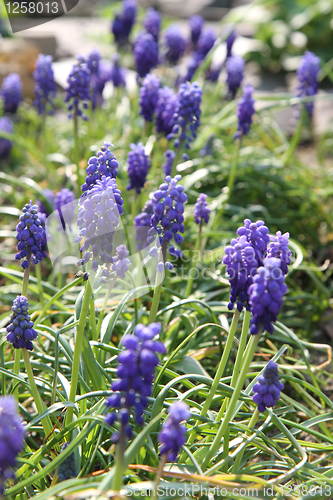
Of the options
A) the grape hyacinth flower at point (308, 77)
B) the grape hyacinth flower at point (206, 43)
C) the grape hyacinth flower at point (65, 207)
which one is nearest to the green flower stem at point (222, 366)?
the grape hyacinth flower at point (65, 207)

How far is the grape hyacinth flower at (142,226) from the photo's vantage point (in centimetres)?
391

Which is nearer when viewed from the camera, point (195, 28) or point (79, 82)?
point (79, 82)

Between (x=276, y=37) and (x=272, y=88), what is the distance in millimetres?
2124

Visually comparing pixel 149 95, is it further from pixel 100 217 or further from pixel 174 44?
pixel 174 44

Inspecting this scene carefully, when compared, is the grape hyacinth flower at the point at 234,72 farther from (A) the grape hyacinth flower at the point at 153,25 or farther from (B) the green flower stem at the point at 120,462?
(B) the green flower stem at the point at 120,462

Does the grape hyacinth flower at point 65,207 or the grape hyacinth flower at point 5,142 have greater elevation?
the grape hyacinth flower at point 5,142

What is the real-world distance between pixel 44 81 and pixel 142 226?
3115 millimetres

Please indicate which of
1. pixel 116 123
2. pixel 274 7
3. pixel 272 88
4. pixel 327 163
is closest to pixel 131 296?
pixel 116 123

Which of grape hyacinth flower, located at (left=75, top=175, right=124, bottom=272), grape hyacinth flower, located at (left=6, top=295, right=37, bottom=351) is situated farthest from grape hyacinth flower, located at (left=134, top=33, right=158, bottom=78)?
grape hyacinth flower, located at (left=6, top=295, right=37, bottom=351)

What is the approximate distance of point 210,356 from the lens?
411 centimetres

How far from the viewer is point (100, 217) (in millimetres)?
2561

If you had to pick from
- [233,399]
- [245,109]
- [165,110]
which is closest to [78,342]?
[233,399]

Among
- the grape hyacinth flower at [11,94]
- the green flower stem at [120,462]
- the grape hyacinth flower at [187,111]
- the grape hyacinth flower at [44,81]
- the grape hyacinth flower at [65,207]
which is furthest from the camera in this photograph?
the grape hyacinth flower at [11,94]

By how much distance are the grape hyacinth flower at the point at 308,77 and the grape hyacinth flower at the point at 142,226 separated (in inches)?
135
